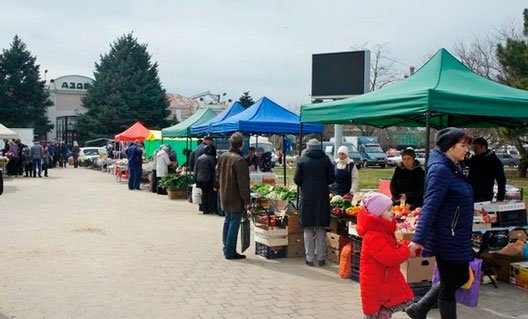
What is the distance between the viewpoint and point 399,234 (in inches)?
249

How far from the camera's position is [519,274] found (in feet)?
22.1

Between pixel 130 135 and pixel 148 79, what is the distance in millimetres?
22493

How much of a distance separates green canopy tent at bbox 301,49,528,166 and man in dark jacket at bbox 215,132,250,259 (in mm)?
1385

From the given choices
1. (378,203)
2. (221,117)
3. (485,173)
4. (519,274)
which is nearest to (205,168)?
(221,117)

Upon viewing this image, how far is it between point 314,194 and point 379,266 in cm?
322

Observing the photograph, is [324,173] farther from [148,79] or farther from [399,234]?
[148,79]

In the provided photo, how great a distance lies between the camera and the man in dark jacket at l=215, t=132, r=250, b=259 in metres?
7.80

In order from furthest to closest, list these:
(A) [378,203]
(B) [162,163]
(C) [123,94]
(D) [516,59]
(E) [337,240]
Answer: (C) [123,94], (D) [516,59], (B) [162,163], (E) [337,240], (A) [378,203]

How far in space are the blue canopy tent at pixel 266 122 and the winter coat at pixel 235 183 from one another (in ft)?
15.4

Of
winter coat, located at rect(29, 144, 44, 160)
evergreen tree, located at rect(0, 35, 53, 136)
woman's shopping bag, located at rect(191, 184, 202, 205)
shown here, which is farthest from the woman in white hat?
evergreen tree, located at rect(0, 35, 53, 136)

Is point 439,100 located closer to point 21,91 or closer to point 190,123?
point 190,123

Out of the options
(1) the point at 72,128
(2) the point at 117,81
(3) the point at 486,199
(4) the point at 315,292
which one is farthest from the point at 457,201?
(1) the point at 72,128

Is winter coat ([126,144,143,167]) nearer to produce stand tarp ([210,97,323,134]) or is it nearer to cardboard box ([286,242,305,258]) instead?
produce stand tarp ([210,97,323,134])

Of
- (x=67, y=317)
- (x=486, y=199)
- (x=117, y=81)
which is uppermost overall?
(x=117, y=81)
